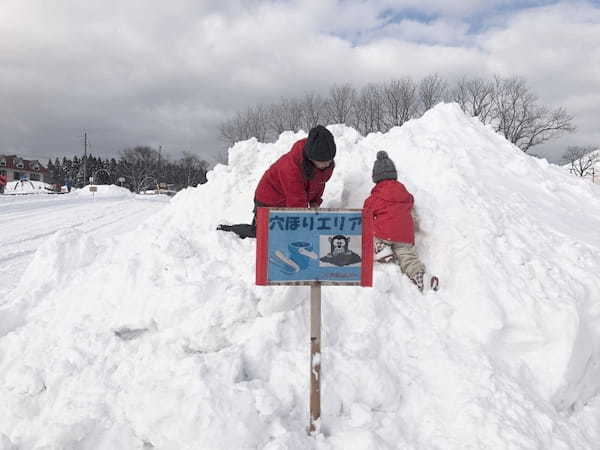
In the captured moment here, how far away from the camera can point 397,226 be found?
3775 millimetres

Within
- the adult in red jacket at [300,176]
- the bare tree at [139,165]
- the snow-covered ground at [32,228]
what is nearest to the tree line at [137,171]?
the bare tree at [139,165]

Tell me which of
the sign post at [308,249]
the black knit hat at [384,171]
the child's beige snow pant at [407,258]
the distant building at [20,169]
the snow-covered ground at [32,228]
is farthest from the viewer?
the distant building at [20,169]

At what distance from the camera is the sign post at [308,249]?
2.15 metres

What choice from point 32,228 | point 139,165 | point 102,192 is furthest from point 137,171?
point 32,228

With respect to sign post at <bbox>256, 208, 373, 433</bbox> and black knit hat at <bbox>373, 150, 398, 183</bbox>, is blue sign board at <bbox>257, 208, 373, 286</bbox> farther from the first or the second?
black knit hat at <bbox>373, 150, 398, 183</bbox>

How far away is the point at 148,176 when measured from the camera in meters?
53.9

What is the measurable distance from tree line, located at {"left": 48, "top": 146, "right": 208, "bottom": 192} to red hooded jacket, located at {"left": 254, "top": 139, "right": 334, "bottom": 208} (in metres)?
48.1

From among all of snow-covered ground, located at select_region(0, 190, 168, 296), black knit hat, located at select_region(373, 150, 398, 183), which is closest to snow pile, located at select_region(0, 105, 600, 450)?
black knit hat, located at select_region(373, 150, 398, 183)

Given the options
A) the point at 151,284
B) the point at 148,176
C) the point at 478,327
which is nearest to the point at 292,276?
the point at 151,284

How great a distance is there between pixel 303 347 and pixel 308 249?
95 centimetres

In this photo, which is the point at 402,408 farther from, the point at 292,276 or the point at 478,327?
the point at 292,276

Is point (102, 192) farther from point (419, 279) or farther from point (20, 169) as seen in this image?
point (20, 169)

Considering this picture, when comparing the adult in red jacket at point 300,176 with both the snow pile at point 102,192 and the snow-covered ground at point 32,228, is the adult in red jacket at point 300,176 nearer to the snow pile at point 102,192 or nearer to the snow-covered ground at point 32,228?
the snow-covered ground at point 32,228

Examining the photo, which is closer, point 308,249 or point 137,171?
point 308,249
